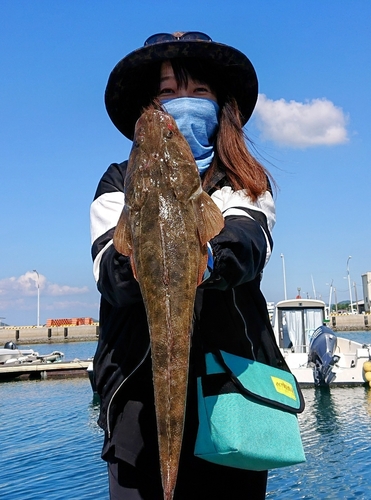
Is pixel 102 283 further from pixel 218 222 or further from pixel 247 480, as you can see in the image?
pixel 247 480

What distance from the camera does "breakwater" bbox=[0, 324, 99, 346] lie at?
75.6 meters

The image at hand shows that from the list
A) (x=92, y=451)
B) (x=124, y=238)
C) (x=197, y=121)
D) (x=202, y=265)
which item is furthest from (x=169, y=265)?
(x=92, y=451)

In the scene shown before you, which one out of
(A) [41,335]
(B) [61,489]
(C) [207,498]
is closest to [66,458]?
(B) [61,489]

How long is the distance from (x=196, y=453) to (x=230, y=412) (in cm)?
23

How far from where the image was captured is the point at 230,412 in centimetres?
239

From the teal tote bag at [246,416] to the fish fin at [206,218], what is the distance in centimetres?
72

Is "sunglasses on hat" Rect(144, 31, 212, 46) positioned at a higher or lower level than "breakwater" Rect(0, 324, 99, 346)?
higher

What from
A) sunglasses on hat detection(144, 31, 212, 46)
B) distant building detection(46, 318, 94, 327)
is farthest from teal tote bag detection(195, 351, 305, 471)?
distant building detection(46, 318, 94, 327)

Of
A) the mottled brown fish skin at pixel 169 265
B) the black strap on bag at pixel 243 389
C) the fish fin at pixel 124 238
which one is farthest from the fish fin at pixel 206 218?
the black strap on bag at pixel 243 389

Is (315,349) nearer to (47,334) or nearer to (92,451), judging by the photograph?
(92,451)

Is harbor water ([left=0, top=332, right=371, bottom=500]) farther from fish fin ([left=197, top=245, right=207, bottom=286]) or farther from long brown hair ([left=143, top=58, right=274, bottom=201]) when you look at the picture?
fish fin ([left=197, top=245, right=207, bottom=286])

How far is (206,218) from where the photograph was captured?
210 centimetres

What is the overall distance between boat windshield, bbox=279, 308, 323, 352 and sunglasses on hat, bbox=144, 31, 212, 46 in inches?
913

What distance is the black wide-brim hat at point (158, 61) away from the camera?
9.41 ft
